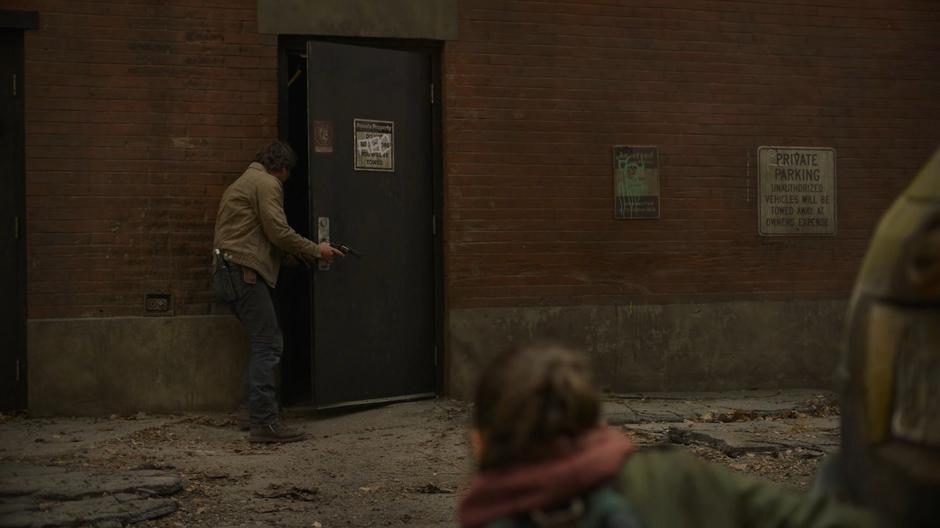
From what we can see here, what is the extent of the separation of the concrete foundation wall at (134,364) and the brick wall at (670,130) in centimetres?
182

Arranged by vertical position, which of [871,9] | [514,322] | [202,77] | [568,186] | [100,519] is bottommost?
[100,519]

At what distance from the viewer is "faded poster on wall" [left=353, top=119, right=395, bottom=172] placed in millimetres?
8273

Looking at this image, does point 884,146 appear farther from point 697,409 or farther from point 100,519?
point 100,519

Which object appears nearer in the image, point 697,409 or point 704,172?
point 697,409

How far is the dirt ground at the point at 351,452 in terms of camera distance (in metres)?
5.82

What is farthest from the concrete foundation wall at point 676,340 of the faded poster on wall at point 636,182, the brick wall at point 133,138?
the brick wall at point 133,138

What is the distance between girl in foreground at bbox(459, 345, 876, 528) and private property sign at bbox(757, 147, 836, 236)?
7.47 metres

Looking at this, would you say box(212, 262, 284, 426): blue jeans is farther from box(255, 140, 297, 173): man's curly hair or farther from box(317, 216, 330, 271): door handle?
box(255, 140, 297, 173): man's curly hair

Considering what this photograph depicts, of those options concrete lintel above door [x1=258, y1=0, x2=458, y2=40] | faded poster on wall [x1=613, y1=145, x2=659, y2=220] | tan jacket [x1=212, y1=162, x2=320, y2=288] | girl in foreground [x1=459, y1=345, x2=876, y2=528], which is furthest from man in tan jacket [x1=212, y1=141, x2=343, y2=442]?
girl in foreground [x1=459, y1=345, x2=876, y2=528]

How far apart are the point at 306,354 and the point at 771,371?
12.6 ft

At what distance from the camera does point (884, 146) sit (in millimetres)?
9539

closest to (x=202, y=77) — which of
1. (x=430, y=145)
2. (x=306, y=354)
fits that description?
(x=430, y=145)

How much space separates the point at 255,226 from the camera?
7.62 meters

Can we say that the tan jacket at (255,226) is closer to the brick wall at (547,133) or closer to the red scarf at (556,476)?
the brick wall at (547,133)
